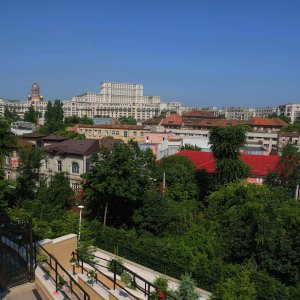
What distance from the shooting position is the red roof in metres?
28.7

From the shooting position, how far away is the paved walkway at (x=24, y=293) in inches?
249

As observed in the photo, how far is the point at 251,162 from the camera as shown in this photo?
30.6m

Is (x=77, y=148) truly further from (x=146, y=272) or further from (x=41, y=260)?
(x=41, y=260)

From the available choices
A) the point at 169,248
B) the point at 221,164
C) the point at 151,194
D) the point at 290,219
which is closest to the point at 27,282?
the point at 169,248

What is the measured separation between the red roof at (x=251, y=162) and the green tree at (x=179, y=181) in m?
2.59

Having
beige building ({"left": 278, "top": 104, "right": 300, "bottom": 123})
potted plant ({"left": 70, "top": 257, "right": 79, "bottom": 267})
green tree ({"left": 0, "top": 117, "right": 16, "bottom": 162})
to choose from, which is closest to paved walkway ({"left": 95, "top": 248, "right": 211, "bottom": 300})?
potted plant ({"left": 70, "top": 257, "right": 79, "bottom": 267})

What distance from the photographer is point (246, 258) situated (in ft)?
42.7

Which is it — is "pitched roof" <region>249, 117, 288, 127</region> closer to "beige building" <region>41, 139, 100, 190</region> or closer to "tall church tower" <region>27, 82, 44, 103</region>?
"beige building" <region>41, 139, 100, 190</region>

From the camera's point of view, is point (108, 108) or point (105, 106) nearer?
point (108, 108)

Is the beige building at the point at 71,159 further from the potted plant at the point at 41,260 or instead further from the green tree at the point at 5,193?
the potted plant at the point at 41,260

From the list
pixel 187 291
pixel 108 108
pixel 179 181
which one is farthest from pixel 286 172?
pixel 108 108

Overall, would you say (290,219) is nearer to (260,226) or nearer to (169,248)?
(260,226)

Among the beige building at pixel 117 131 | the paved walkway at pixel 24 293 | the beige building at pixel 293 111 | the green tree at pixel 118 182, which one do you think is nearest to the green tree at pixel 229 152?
the green tree at pixel 118 182

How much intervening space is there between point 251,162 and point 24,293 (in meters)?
27.1
